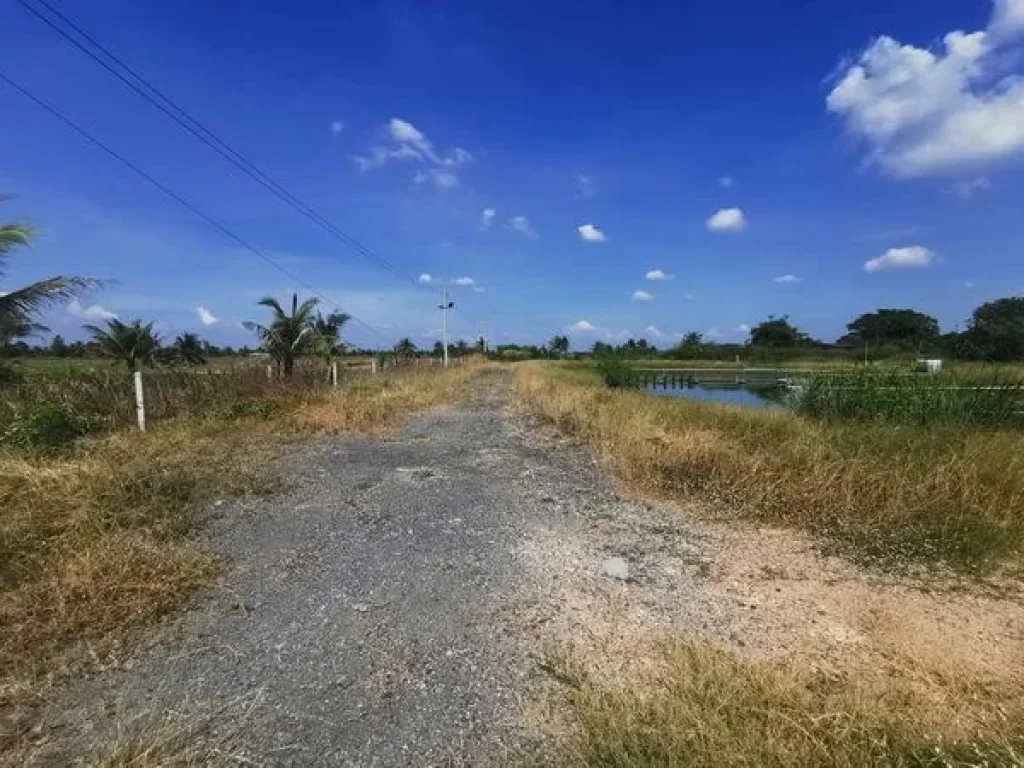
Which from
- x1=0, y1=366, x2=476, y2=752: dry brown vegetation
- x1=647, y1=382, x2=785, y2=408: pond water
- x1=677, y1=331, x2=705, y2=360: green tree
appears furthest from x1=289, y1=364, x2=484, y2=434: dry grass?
x1=677, y1=331, x2=705, y2=360: green tree

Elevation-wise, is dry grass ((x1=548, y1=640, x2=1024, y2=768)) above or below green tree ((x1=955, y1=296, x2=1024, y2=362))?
below

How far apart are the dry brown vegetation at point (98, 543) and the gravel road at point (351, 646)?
0.26 m

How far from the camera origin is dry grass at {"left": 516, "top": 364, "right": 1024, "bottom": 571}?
17.4 feet

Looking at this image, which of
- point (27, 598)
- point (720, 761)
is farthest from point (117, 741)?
point (720, 761)

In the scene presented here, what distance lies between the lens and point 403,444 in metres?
10.9

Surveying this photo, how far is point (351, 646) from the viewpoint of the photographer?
11.8 feet

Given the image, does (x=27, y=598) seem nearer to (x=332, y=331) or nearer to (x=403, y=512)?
(x=403, y=512)

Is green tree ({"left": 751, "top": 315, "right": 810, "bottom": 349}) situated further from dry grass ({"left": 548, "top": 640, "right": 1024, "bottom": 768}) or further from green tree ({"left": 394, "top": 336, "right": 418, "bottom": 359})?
dry grass ({"left": 548, "top": 640, "right": 1024, "bottom": 768})

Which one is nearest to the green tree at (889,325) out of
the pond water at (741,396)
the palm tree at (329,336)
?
the pond water at (741,396)

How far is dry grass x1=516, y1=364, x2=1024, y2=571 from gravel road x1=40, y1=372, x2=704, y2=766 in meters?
1.54

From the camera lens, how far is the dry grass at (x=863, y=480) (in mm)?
5301

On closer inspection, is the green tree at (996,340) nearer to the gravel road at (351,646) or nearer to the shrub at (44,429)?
the gravel road at (351,646)

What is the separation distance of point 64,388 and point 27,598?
10305 mm

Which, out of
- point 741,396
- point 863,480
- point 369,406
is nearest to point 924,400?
point 863,480
